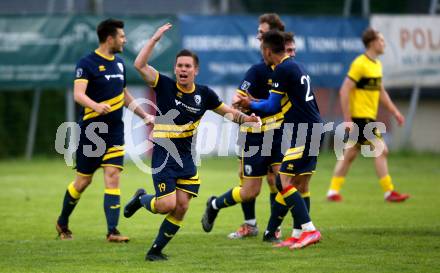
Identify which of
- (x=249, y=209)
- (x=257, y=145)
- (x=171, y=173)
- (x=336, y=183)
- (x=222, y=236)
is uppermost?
(x=171, y=173)

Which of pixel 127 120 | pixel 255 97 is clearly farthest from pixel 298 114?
pixel 127 120

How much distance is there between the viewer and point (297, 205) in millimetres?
8781

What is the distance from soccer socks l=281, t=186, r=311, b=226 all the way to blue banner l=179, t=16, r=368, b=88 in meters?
10.4

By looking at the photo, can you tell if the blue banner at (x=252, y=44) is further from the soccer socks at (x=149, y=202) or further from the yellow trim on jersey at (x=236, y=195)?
the soccer socks at (x=149, y=202)

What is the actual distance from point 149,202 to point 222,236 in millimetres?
1493

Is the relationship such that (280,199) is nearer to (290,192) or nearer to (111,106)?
(290,192)

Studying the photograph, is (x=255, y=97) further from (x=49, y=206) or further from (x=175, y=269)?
(x=49, y=206)

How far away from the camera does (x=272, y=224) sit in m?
9.23

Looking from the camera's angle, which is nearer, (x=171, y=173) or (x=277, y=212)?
(x=171, y=173)

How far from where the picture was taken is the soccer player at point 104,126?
30.9 ft

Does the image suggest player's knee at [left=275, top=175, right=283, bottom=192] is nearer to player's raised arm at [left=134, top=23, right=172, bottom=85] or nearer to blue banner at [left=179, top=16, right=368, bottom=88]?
player's raised arm at [left=134, top=23, right=172, bottom=85]

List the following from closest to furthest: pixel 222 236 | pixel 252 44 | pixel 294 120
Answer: pixel 294 120 < pixel 222 236 < pixel 252 44

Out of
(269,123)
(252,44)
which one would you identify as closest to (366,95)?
(269,123)

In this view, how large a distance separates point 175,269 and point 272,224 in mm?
1869
